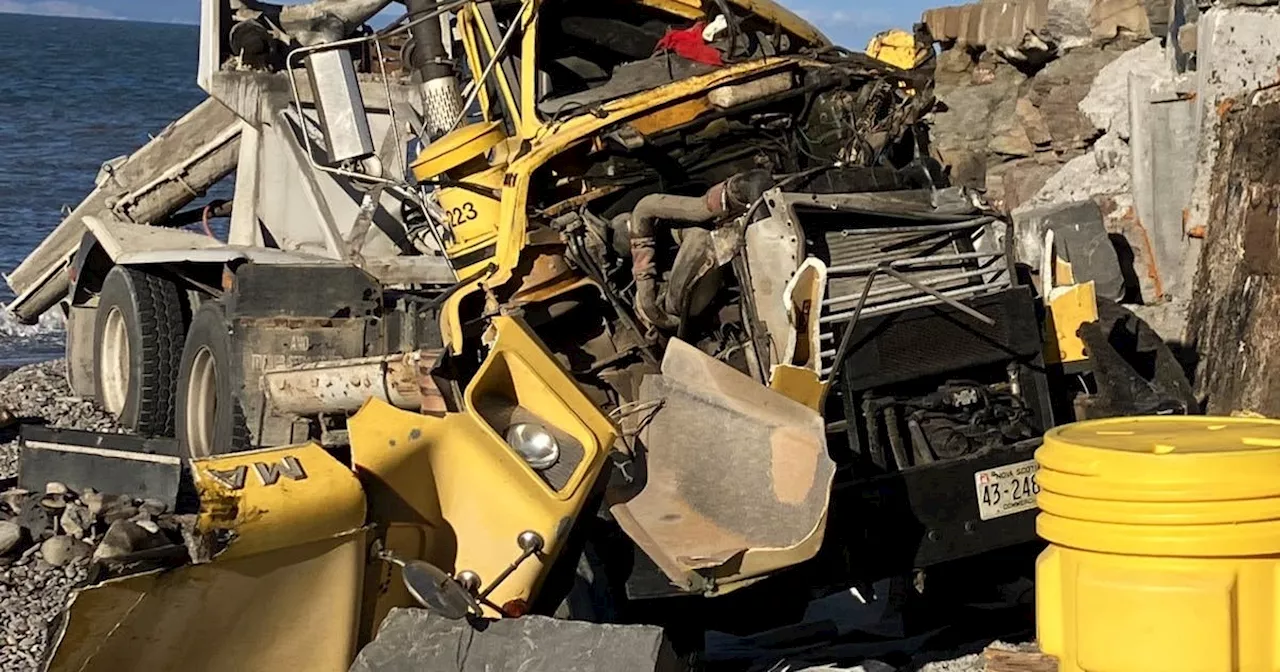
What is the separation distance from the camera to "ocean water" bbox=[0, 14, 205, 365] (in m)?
20.8

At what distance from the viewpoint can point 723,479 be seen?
511cm

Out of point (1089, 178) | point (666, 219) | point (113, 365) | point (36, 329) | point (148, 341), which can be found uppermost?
point (666, 219)

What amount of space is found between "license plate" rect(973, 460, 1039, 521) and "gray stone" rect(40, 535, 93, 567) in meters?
3.43

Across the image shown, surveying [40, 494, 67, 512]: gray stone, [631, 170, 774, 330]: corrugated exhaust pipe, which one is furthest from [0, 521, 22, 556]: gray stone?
[631, 170, 774, 330]: corrugated exhaust pipe

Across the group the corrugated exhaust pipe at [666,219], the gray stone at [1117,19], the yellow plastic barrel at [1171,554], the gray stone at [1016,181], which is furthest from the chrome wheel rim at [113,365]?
the yellow plastic barrel at [1171,554]

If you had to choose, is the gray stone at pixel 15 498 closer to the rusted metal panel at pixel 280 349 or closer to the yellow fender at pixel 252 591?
the rusted metal panel at pixel 280 349

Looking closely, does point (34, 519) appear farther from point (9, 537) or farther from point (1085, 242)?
point (1085, 242)

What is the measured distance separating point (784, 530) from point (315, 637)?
1356mm

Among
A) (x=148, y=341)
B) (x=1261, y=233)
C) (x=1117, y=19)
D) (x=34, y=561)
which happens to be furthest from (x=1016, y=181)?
(x=34, y=561)

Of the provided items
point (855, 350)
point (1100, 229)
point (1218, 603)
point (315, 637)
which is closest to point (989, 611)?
point (855, 350)

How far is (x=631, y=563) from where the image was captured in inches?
203

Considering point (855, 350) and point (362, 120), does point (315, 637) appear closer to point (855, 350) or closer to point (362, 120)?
point (855, 350)

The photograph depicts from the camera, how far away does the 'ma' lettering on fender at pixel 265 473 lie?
169 inches

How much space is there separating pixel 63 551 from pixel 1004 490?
354cm
